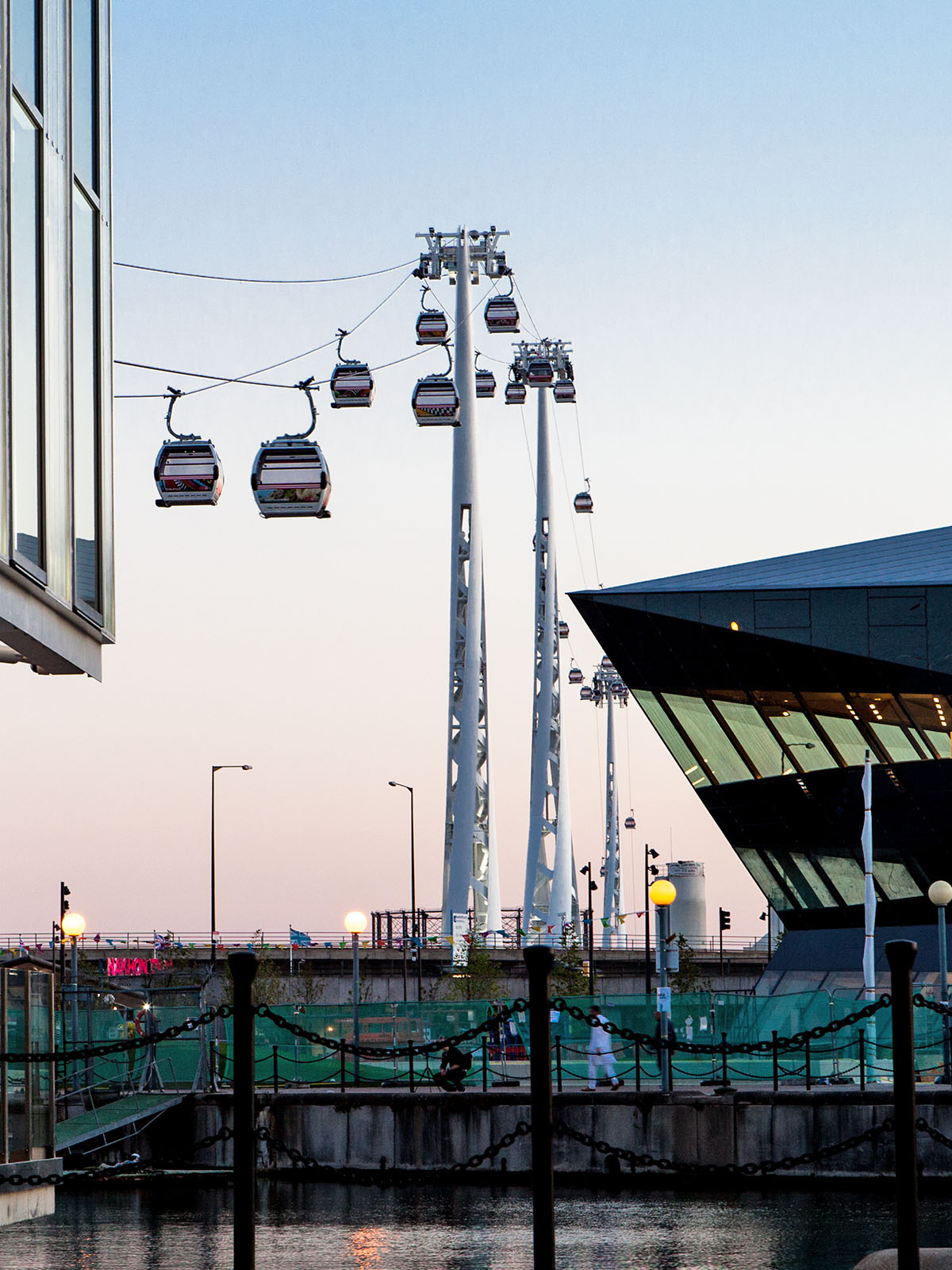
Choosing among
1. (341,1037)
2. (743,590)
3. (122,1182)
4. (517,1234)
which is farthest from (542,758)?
(517,1234)

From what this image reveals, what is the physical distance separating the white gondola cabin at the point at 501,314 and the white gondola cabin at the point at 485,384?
337 inches

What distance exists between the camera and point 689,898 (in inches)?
4131

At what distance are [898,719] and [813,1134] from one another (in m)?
20.5

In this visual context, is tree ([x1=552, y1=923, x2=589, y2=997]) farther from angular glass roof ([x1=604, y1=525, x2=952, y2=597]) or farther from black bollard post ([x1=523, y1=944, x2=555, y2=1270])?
black bollard post ([x1=523, y1=944, x2=555, y2=1270])

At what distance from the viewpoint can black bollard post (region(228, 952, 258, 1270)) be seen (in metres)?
12.7

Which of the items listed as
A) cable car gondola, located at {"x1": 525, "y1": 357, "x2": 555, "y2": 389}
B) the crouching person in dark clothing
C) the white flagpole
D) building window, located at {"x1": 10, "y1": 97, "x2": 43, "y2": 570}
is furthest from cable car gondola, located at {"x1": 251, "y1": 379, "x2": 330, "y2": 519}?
cable car gondola, located at {"x1": 525, "y1": 357, "x2": 555, "y2": 389}

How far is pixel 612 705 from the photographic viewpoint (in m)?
117

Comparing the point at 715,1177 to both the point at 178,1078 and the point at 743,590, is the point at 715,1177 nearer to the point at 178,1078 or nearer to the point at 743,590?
the point at 178,1078

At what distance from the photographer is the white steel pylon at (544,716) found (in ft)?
230

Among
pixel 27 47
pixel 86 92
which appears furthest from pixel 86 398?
pixel 27 47

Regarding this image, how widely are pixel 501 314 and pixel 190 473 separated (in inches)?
1077

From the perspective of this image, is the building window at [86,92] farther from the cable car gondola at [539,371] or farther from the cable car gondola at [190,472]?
the cable car gondola at [539,371]

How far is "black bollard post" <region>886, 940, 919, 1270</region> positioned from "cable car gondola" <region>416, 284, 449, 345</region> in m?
33.3

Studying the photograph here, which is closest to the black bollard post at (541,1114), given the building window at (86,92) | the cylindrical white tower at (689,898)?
the building window at (86,92)
